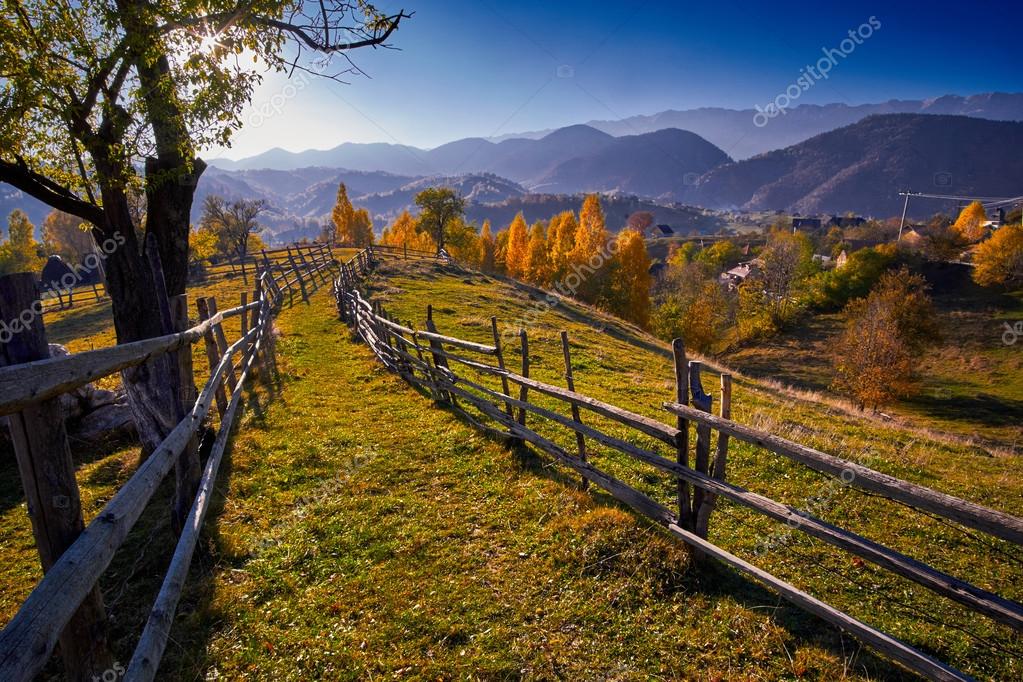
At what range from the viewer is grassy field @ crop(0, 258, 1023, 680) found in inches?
163

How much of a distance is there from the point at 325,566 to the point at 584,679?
3212 mm

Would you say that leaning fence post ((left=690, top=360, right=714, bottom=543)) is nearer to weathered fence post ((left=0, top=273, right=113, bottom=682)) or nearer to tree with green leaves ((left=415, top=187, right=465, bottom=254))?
weathered fence post ((left=0, top=273, right=113, bottom=682))

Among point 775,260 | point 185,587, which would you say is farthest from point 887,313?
point 185,587

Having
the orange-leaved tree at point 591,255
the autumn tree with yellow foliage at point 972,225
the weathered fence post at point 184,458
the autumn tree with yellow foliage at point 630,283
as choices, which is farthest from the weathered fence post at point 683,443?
the autumn tree with yellow foliage at point 972,225

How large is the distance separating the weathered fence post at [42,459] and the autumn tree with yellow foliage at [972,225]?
343 ft

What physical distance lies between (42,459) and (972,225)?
117248 millimetres

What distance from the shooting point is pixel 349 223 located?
239 ft

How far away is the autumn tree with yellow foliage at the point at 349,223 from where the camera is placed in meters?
71.3

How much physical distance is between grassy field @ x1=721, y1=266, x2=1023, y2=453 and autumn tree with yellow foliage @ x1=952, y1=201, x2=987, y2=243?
26678mm

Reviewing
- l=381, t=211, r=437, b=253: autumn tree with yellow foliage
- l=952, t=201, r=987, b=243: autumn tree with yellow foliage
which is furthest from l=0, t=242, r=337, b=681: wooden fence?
l=952, t=201, r=987, b=243: autumn tree with yellow foliage

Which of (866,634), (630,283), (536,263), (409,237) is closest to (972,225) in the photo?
(630,283)

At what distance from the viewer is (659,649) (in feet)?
13.8

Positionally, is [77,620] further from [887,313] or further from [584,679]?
[887,313]

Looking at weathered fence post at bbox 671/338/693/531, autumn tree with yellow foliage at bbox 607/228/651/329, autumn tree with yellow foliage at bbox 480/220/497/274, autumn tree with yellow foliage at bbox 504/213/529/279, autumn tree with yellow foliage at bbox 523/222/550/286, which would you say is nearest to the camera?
weathered fence post at bbox 671/338/693/531
